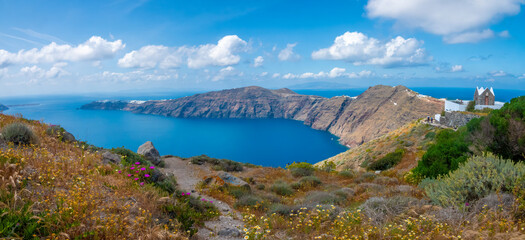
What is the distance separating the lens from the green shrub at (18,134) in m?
8.66

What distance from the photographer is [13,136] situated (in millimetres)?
8742

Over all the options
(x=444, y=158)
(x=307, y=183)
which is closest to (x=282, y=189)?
(x=307, y=183)

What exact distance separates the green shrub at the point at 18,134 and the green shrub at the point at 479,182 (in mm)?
13374

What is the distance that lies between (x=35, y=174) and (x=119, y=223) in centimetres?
309

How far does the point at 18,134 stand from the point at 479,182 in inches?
571

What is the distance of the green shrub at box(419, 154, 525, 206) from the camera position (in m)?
6.60

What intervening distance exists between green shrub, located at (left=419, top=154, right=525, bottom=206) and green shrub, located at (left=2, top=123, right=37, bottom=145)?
1337 centimetres

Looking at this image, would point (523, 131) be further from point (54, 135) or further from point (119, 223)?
point (54, 135)

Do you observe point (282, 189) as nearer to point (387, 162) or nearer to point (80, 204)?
point (80, 204)

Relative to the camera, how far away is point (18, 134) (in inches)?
345

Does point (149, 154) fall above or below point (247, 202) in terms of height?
above

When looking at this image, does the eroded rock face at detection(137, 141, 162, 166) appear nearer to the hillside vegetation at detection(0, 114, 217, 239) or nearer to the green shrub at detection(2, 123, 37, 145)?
the green shrub at detection(2, 123, 37, 145)

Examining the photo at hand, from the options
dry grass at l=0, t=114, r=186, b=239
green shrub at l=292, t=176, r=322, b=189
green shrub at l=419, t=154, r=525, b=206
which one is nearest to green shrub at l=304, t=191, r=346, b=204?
green shrub at l=419, t=154, r=525, b=206

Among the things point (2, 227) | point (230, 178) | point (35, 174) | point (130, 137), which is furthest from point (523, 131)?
point (130, 137)
